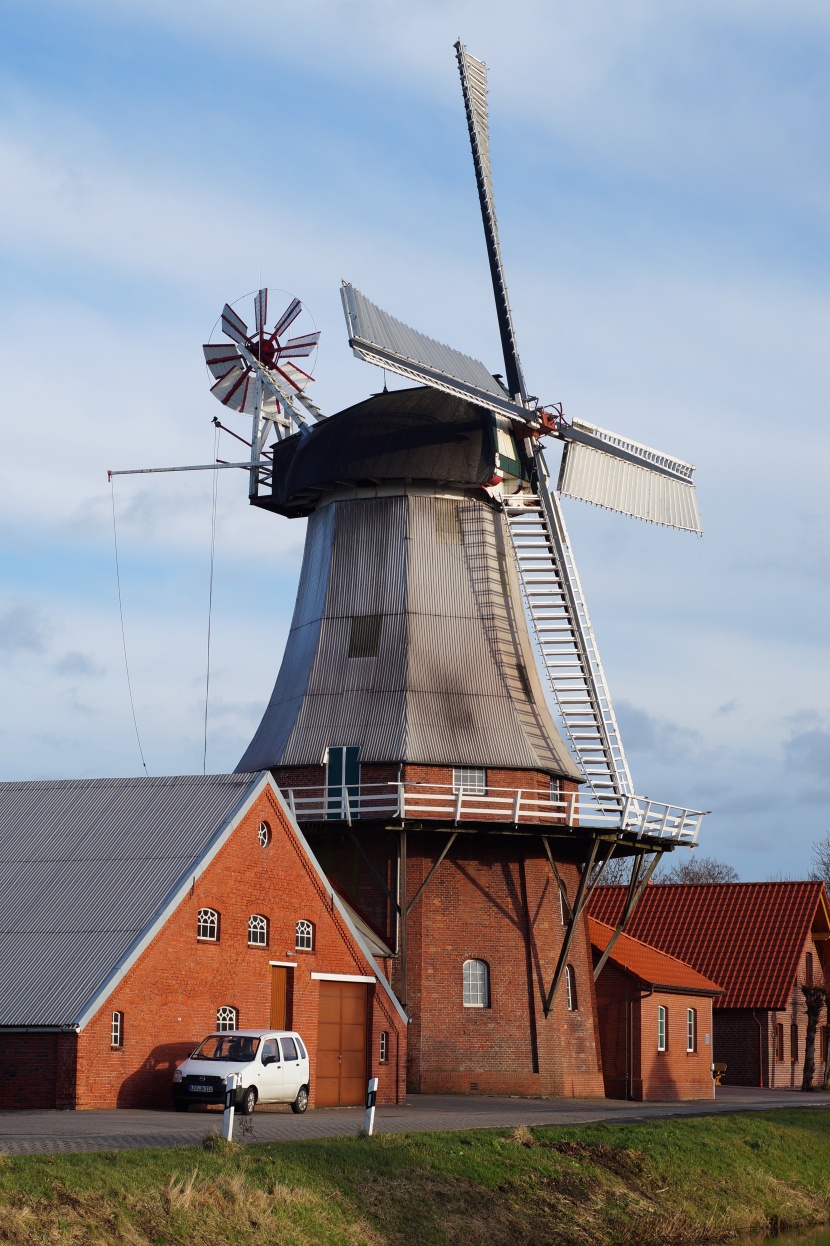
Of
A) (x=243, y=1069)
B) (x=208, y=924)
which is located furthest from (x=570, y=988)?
(x=243, y=1069)

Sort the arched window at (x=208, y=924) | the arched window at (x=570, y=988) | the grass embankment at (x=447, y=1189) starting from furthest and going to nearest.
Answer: the arched window at (x=570, y=988) → the arched window at (x=208, y=924) → the grass embankment at (x=447, y=1189)

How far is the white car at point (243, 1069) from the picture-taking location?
25.3 metres

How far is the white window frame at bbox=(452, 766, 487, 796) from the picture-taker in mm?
36219

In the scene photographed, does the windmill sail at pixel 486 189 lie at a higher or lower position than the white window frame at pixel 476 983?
higher

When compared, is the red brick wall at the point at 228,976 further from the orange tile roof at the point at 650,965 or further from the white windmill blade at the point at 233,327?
the white windmill blade at the point at 233,327

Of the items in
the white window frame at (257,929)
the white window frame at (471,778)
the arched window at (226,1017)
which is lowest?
the arched window at (226,1017)

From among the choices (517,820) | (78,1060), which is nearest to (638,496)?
(517,820)

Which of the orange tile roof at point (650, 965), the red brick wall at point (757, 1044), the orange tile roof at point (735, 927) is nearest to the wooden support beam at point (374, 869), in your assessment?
the orange tile roof at point (650, 965)

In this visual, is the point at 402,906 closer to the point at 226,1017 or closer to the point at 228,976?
the point at 228,976

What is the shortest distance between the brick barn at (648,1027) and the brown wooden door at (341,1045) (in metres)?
8.81

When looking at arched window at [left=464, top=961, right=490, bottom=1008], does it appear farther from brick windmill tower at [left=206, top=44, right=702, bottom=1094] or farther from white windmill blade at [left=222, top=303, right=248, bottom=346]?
white windmill blade at [left=222, top=303, right=248, bottom=346]

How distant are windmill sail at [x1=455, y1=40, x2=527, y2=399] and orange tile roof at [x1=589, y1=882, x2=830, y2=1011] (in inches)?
697

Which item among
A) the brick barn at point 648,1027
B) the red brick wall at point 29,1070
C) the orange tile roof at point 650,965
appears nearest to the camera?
the red brick wall at point 29,1070

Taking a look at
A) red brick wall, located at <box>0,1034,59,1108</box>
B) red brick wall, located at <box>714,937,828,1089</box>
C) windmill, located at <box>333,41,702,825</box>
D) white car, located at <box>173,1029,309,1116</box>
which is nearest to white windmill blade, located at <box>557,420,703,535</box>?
windmill, located at <box>333,41,702,825</box>
